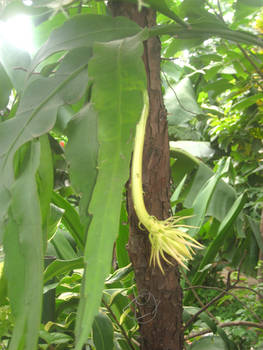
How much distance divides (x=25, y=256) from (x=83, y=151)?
12 centimetres

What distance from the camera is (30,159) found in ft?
1.19

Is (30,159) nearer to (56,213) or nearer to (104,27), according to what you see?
(104,27)

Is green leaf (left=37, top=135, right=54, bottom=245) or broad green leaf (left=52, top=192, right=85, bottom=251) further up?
green leaf (left=37, top=135, right=54, bottom=245)

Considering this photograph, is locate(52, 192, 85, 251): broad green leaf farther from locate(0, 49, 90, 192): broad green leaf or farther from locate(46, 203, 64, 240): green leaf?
locate(0, 49, 90, 192): broad green leaf

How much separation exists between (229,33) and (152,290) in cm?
34

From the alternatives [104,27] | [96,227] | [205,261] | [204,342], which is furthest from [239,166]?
[96,227]

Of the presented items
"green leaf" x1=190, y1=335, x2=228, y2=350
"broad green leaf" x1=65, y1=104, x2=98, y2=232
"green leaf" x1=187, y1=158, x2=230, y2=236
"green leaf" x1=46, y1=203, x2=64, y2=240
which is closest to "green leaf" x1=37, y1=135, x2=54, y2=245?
"broad green leaf" x1=65, y1=104, x2=98, y2=232

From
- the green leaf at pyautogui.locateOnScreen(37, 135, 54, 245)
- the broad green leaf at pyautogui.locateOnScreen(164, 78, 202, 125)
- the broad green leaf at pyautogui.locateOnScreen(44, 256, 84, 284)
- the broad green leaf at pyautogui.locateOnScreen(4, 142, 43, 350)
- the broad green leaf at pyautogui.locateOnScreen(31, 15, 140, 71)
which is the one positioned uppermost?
the broad green leaf at pyautogui.locateOnScreen(164, 78, 202, 125)

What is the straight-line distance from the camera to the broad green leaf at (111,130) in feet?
0.93

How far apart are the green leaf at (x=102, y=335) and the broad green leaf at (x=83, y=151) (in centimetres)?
29

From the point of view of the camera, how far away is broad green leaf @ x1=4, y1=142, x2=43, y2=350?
28 cm

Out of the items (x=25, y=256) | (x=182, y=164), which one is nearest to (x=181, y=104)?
(x=182, y=164)

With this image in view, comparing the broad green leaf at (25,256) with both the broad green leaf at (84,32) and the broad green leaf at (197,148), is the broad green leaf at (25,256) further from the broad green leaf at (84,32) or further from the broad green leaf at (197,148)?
the broad green leaf at (197,148)

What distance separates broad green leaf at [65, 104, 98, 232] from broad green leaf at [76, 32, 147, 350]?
0.16 ft
